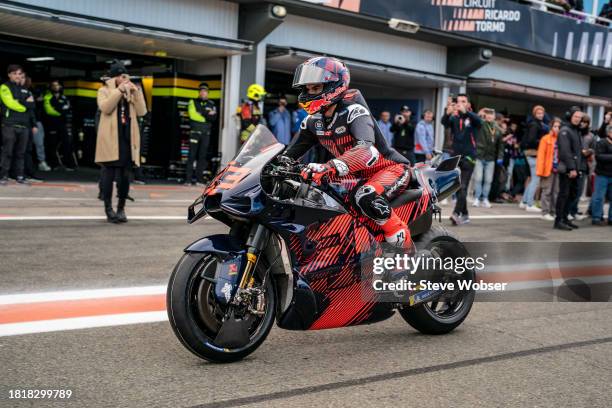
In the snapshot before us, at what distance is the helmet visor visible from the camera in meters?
4.57

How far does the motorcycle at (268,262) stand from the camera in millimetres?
4043

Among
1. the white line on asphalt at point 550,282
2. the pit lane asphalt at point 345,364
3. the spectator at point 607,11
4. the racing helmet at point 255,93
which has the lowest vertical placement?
the pit lane asphalt at point 345,364

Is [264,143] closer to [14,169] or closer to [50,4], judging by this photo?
[14,169]

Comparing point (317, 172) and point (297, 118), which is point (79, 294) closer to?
point (317, 172)

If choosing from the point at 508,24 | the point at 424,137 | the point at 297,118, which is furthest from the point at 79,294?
the point at 508,24

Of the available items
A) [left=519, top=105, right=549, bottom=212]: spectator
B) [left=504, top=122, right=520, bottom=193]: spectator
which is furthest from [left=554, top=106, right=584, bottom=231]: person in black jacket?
[left=504, top=122, right=520, bottom=193]: spectator

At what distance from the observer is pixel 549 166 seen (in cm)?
1418

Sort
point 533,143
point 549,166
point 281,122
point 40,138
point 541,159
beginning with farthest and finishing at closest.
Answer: point 281,122, point 40,138, point 533,143, point 541,159, point 549,166

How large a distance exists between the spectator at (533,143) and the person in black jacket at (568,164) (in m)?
3.01

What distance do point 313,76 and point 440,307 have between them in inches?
76.3

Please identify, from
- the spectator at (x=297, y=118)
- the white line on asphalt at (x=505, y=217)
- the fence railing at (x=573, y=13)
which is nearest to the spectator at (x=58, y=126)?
the spectator at (x=297, y=118)

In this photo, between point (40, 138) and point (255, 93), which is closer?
point (255, 93)

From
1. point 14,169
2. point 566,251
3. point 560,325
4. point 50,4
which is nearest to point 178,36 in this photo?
point 50,4

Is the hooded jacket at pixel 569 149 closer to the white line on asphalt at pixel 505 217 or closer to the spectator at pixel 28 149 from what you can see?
the white line on asphalt at pixel 505 217
